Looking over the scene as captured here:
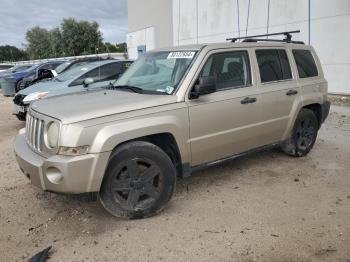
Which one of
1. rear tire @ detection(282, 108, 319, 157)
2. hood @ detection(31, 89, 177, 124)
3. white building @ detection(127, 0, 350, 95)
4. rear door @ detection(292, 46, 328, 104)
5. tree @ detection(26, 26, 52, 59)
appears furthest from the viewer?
tree @ detection(26, 26, 52, 59)

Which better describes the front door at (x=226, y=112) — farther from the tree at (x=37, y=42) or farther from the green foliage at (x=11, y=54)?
the green foliage at (x=11, y=54)

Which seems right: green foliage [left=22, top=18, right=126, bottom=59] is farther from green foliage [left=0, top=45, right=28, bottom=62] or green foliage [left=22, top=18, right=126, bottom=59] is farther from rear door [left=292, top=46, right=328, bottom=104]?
rear door [left=292, top=46, right=328, bottom=104]

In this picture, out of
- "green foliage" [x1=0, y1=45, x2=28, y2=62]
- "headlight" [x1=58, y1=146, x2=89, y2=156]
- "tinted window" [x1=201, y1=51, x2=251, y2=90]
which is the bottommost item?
"headlight" [x1=58, y1=146, x2=89, y2=156]

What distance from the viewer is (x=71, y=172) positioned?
3.48 meters

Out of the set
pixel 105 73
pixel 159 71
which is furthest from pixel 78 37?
pixel 159 71

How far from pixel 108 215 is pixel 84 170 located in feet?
2.71

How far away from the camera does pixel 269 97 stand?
16.9 feet

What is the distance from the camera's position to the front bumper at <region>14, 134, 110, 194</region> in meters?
3.49

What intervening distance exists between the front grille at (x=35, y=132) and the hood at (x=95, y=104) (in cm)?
12

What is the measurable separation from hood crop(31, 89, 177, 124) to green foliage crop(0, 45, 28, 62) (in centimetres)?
9396

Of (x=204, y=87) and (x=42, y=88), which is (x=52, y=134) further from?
A: (x=42, y=88)

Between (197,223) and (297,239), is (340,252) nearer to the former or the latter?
(297,239)

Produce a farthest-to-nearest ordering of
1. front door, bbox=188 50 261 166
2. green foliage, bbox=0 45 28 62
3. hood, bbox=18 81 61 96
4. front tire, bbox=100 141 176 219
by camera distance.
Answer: green foliage, bbox=0 45 28 62 < hood, bbox=18 81 61 96 < front door, bbox=188 50 261 166 < front tire, bbox=100 141 176 219

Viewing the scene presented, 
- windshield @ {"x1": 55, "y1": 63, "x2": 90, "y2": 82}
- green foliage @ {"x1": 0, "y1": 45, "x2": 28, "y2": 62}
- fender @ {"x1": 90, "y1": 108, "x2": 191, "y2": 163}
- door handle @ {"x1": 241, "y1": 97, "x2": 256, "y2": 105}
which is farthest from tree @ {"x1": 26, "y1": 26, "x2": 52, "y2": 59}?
fender @ {"x1": 90, "y1": 108, "x2": 191, "y2": 163}
